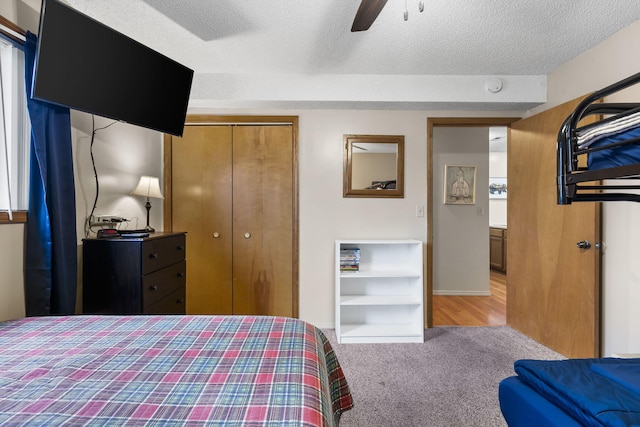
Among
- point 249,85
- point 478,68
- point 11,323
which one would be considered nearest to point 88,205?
point 11,323

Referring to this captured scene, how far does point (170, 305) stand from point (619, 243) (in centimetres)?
322

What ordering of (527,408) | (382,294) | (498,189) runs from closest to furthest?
(527,408), (382,294), (498,189)

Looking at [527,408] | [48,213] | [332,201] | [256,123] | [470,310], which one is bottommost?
[470,310]

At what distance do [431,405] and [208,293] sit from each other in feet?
7.51

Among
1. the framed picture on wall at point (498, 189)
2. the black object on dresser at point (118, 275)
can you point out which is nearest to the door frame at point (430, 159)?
the black object on dresser at point (118, 275)

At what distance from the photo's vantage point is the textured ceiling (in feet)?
6.14

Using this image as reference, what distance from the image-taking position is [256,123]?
3174 millimetres

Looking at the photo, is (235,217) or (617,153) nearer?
(617,153)

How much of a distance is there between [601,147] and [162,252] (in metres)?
2.39

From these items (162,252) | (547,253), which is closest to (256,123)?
(162,252)

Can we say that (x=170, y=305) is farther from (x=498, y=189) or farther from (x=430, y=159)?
(x=498, y=189)

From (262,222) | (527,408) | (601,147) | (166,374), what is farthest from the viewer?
(262,222)

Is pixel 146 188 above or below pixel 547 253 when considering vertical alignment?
above

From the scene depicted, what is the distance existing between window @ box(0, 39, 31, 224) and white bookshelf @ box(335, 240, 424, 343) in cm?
220
